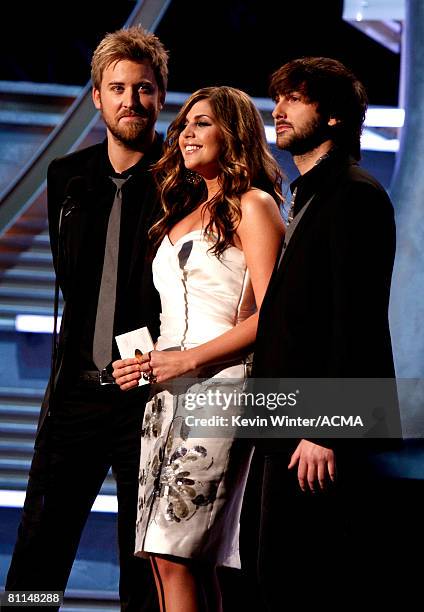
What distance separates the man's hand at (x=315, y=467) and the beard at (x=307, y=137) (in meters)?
0.66

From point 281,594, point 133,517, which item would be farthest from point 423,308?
point 281,594

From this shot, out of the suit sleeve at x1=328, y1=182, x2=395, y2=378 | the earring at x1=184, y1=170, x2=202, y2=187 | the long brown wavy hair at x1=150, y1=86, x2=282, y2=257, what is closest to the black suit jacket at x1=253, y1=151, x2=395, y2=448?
the suit sleeve at x1=328, y1=182, x2=395, y2=378

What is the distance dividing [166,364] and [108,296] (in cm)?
38

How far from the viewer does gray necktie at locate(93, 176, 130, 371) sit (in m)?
2.36

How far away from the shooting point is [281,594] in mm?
1825

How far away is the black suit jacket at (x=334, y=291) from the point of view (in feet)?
6.02

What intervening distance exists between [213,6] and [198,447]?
6.05ft

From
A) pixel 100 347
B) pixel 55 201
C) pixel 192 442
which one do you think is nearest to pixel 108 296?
pixel 100 347

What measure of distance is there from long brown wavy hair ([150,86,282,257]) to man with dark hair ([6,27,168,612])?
113mm

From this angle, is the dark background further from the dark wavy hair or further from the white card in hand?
the white card in hand

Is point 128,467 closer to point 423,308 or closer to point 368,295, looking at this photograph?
point 368,295

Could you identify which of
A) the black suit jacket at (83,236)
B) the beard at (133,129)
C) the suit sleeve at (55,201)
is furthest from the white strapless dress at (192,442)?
the suit sleeve at (55,201)

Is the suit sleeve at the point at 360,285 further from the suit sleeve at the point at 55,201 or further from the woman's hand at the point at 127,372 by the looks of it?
the suit sleeve at the point at 55,201

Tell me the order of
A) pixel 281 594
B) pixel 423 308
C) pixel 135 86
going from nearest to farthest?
1. pixel 281 594
2. pixel 135 86
3. pixel 423 308
